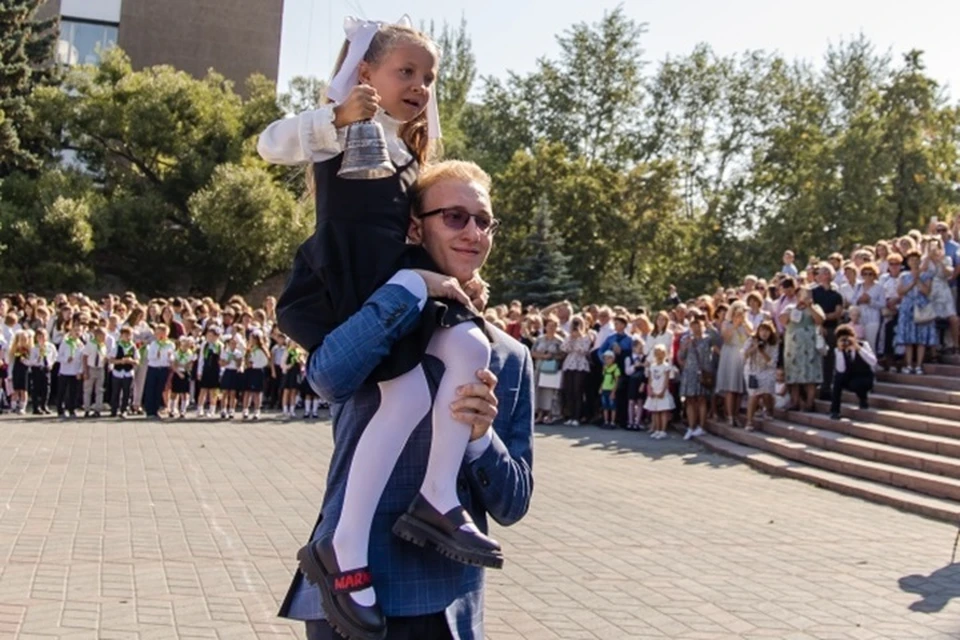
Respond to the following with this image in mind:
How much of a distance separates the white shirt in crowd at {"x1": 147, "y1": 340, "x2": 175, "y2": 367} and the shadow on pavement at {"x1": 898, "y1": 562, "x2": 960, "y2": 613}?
14.1 metres

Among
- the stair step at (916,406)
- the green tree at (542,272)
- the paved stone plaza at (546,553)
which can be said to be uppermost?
the green tree at (542,272)

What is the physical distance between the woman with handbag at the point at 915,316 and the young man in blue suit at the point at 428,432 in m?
14.2

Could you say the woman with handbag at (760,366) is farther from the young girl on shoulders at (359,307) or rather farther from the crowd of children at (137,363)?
the young girl on shoulders at (359,307)

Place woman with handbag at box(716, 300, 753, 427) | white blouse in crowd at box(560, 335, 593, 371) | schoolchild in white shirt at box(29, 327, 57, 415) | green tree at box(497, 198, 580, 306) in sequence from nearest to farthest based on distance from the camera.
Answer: woman with handbag at box(716, 300, 753, 427), schoolchild in white shirt at box(29, 327, 57, 415), white blouse in crowd at box(560, 335, 593, 371), green tree at box(497, 198, 580, 306)

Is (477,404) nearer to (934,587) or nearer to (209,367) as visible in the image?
(934,587)

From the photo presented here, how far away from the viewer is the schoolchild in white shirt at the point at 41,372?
18.6m

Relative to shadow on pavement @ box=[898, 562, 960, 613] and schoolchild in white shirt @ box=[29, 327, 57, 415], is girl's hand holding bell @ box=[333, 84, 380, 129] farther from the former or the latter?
schoolchild in white shirt @ box=[29, 327, 57, 415]

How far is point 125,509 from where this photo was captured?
9.19m

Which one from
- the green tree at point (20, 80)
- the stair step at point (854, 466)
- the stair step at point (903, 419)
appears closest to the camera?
the stair step at point (854, 466)

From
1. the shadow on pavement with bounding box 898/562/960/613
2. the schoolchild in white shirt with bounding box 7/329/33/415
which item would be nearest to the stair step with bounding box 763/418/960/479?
the shadow on pavement with bounding box 898/562/960/613

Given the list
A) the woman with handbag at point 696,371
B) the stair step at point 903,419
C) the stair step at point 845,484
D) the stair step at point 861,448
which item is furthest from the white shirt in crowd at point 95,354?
the stair step at point 903,419

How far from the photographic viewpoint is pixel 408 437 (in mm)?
2432

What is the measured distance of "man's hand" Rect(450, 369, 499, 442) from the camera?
7.83 ft

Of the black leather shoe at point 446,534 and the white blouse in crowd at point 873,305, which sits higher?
the white blouse in crowd at point 873,305
